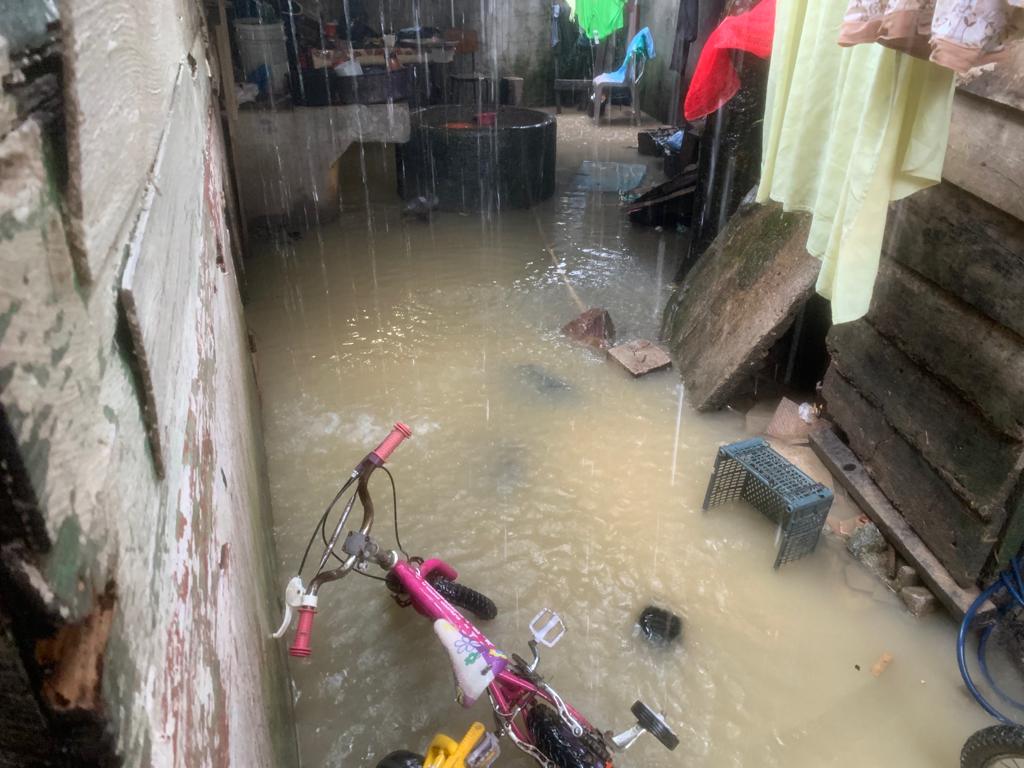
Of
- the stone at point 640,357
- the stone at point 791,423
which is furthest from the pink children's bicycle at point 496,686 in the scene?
the stone at point 640,357

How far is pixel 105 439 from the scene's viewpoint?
26.3 inches

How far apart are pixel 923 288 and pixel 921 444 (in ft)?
2.64

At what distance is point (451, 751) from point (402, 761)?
7.0 inches

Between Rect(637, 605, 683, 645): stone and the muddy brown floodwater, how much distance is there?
2.2 inches

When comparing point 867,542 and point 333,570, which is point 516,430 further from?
point 333,570

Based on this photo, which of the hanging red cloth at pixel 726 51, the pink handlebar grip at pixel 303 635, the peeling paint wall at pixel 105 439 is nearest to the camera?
the peeling paint wall at pixel 105 439

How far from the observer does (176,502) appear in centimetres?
105

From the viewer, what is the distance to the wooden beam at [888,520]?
331cm

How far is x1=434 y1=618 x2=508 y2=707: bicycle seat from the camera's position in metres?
2.61

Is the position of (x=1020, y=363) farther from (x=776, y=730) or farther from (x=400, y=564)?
(x=400, y=564)

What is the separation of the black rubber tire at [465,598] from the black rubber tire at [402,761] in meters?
0.78

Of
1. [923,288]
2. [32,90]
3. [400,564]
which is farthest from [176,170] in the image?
[923,288]

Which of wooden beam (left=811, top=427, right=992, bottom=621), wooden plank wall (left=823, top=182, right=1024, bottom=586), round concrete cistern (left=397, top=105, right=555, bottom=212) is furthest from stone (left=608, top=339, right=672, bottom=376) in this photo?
round concrete cistern (left=397, top=105, right=555, bottom=212)

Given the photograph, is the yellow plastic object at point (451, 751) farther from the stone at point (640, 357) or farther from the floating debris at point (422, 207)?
the floating debris at point (422, 207)
